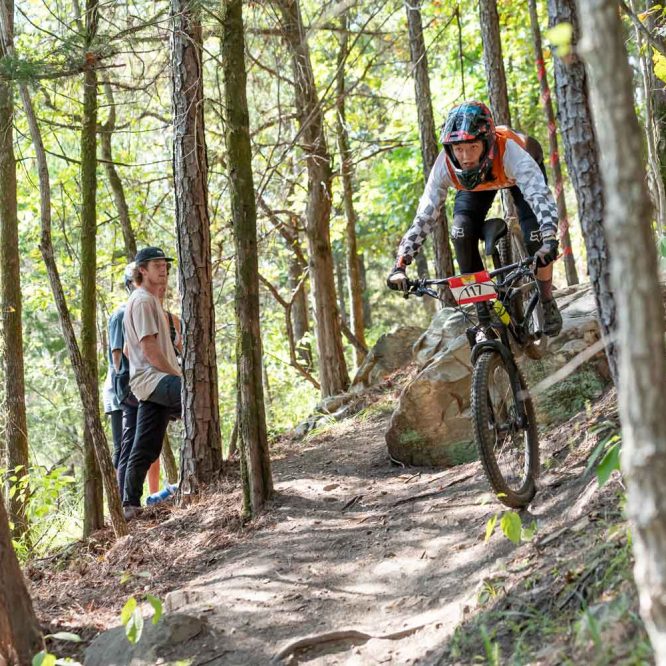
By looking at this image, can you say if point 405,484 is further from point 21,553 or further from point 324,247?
point 324,247

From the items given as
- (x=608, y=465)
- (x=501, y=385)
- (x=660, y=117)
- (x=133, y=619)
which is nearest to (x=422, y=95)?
(x=660, y=117)

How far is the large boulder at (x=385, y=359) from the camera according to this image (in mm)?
12148

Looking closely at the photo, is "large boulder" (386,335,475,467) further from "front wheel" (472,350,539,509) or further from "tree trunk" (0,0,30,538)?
"tree trunk" (0,0,30,538)

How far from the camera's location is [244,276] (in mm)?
6145

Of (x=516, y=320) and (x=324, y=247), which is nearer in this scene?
(x=516, y=320)

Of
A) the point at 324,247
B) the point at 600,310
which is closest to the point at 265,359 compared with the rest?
the point at 324,247

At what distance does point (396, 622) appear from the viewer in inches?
161

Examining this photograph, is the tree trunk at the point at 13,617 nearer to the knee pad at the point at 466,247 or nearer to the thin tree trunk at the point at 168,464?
the knee pad at the point at 466,247

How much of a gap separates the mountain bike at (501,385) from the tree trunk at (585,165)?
1.19m

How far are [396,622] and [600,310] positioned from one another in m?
1.94

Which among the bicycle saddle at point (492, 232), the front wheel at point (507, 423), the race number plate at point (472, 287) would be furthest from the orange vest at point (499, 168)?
the front wheel at point (507, 423)

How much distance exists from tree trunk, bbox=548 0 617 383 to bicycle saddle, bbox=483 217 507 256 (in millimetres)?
1711

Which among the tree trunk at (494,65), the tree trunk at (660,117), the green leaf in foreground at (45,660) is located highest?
the tree trunk at (494,65)

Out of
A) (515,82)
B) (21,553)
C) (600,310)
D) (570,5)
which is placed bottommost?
(21,553)
